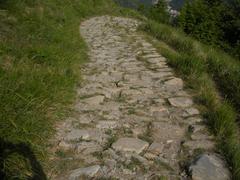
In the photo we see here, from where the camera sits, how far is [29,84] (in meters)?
3.49

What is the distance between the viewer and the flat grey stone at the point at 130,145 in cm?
290

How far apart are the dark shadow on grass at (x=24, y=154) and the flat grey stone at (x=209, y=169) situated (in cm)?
129

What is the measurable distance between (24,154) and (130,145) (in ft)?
3.39

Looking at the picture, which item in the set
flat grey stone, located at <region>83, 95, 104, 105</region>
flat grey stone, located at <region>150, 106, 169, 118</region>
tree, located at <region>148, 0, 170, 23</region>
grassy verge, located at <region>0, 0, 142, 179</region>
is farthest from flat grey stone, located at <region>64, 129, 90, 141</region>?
tree, located at <region>148, 0, 170, 23</region>

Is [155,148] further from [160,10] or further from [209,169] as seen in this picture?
[160,10]

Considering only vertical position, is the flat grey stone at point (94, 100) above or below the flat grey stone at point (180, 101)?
below

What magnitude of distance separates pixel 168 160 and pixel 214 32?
2901cm

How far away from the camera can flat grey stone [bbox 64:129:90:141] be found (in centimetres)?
309

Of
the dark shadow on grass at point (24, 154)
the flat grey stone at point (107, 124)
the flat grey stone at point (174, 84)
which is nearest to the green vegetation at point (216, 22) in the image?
the flat grey stone at point (174, 84)

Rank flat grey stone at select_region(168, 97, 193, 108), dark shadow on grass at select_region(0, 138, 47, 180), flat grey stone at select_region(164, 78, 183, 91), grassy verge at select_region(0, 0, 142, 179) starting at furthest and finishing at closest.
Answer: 1. flat grey stone at select_region(164, 78, 183, 91)
2. flat grey stone at select_region(168, 97, 193, 108)
3. grassy verge at select_region(0, 0, 142, 179)
4. dark shadow on grass at select_region(0, 138, 47, 180)

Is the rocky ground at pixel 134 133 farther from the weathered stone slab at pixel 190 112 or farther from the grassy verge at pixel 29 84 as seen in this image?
the grassy verge at pixel 29 84

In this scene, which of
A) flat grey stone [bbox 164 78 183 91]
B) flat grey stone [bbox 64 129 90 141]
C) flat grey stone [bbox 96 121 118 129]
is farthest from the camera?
flat grey stone [bbox 164 78 183 91]

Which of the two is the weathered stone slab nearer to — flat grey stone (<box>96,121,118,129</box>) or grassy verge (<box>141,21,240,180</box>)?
grassy verge (<box>141,21,240,180</box>)

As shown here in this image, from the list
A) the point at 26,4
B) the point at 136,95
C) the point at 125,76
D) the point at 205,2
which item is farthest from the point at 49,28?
the point at 205,2
